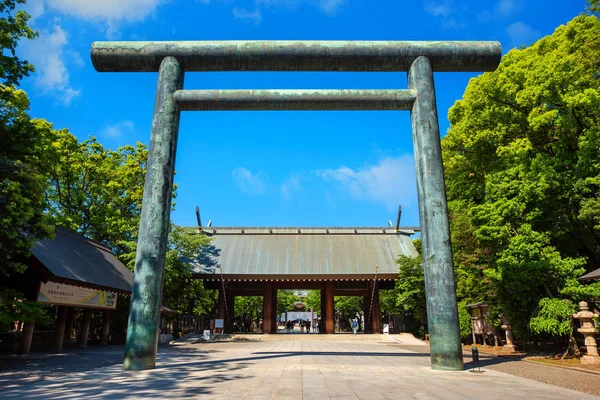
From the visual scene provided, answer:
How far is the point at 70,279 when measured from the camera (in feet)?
37.4

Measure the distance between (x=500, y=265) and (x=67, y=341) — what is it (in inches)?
702

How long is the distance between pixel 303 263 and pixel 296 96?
55.0ft

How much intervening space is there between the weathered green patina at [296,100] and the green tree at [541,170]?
6.58m

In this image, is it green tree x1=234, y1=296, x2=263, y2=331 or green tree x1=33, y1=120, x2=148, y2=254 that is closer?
green tree x1=33, y1=120, x2=148, y2=254

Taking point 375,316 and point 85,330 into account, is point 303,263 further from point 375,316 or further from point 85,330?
point 85,330

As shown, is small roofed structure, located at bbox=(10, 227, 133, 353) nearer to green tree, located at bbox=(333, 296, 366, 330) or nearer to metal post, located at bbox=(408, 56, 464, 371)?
metal post, located at bbox=(408, 56, 464, 371)

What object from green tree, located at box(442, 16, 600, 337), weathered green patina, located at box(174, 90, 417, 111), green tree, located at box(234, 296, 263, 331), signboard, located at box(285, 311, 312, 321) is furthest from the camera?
signboard, located at box(285, 311, 312, 321)

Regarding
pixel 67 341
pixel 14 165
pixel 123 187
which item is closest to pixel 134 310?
pixel 14 165

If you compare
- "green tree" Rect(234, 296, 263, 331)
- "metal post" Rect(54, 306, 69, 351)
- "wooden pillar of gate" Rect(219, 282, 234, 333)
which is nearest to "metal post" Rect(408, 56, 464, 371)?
"metal post" Rect(54, 306, 69, 351)

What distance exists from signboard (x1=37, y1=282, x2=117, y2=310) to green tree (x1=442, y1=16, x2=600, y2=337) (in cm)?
1495

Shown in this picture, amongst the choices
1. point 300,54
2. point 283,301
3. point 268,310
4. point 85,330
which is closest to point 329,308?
point 268,310

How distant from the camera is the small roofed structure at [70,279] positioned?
11328mm

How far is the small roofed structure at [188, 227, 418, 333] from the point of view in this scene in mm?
23266

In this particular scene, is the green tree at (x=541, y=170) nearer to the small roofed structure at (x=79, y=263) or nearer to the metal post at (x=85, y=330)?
the small roofed structure at (x=79, y=263)
